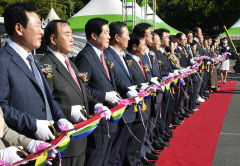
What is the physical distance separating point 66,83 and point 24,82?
0.62 m

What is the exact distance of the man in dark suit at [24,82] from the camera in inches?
90.7

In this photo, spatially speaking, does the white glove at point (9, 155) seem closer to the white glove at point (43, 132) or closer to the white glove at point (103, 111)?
the white glove at point (43, 132)

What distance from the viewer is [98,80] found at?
3727 millimetres

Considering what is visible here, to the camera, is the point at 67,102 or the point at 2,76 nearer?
the point at 2,76

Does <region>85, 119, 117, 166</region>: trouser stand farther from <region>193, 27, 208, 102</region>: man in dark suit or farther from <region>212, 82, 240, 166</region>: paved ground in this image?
<region>193, 27, 208, 102</region>: man in dark suit

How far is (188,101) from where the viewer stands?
9336 mm

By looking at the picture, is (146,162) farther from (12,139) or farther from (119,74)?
(12,139)

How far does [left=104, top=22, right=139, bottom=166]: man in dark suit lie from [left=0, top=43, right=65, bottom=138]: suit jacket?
64.6 inches

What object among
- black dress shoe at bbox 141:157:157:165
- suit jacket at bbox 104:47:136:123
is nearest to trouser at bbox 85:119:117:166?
suit jacket at bbox 104:47:136:123

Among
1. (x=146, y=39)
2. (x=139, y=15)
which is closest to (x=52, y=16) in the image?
(x=139, y=15)

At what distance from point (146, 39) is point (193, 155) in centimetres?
200

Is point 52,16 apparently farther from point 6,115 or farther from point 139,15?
point 6,115

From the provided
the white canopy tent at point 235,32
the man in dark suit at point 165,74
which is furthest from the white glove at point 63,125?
the white canopy tent at point 235,32

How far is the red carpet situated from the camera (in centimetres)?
540
